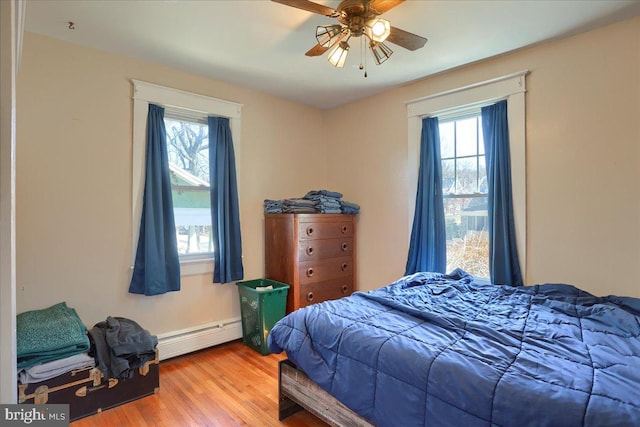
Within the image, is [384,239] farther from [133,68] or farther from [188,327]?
[133,68]

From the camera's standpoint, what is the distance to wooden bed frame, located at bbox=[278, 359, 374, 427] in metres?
1.71

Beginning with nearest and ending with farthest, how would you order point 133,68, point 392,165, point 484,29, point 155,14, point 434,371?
point 434,371 < point 155,14 < point 484,29 < point 133,68 < point 392,165

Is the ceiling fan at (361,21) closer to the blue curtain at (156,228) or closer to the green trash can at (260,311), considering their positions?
the blue curtain at (156,228)

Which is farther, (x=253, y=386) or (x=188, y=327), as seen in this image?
(x=188, y=327)

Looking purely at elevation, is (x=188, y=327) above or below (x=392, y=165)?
below

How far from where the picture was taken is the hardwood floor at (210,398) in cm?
207

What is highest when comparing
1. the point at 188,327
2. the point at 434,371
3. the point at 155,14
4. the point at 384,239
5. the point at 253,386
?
the point at 155,14

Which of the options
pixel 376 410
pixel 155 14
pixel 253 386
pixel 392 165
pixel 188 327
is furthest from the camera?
pixel 392 165

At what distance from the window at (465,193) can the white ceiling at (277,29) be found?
609mm

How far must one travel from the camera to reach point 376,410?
151 centimetres

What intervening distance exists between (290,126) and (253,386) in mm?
2707

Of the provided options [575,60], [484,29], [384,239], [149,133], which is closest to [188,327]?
[149,133]

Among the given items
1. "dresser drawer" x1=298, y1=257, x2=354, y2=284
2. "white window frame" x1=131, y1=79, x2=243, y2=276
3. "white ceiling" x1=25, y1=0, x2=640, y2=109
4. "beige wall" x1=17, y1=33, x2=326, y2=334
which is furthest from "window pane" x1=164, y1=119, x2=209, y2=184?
"dresser drawer" x1=298, y1=257, x2=354, y2=284

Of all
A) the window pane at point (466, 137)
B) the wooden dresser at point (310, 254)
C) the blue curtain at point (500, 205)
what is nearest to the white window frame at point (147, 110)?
the wooden dresser at point (310, 254)
